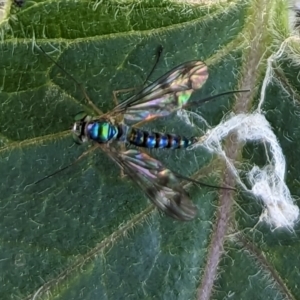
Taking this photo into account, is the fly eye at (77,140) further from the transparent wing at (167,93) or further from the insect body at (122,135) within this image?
the transparent wing at (167,93)

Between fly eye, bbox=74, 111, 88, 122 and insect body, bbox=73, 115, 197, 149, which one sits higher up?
fly eye, bbox=74, 111, 88, 122

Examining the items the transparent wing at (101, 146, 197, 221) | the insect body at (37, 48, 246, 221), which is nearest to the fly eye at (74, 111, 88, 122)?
the insect body at (37, 48, 246, 221)

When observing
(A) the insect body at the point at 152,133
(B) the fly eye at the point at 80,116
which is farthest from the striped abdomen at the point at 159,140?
(B) the fly eye at the point at 80,116

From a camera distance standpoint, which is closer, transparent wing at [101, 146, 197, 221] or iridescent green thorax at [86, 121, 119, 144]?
transparent wing at [101, 146, 197, 221]

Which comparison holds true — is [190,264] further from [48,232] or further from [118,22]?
[118,22]

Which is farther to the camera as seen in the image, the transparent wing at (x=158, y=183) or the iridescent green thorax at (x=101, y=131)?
the iridescent green thorax at (x=101, y=131)

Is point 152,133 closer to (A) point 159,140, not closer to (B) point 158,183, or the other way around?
(A) point 159,140

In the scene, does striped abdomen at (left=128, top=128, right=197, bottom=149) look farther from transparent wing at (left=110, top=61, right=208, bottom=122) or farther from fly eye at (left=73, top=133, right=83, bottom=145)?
fly eye at (left=73, top=133, right=83, bottom=145)
